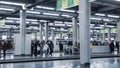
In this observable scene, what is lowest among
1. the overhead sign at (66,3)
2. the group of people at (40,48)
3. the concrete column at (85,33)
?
the group of people at (40,48)

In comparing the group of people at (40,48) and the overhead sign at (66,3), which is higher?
the overhead sign at (66,3)

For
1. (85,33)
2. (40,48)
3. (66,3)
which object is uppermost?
(66,3)

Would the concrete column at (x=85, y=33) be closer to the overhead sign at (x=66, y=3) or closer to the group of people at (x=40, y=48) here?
the overhead sign at (x=66, y=3)

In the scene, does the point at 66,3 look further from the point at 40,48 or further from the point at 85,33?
the point at 40,48

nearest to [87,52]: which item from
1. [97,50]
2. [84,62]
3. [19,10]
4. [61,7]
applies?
[84,62]

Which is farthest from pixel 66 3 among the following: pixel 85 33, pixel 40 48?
pixel 40 48

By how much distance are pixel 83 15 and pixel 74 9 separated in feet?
36.0

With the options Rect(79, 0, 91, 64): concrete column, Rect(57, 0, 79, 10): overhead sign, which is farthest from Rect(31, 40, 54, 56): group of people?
Rect(79, 0, 91, 64): concrete column

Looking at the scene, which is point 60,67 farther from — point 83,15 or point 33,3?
point 33,3

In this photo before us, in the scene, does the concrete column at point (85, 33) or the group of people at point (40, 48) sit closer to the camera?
the concrete column at point (85, 33)

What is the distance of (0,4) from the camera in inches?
841

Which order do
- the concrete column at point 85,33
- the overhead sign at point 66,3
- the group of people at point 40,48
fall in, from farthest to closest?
the group of people at point 40,48 → the overhead sign at point 66,3 → the concrete column at point 85,33

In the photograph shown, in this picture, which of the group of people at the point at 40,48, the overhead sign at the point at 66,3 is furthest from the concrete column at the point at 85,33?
the group of people at the point at 40,48

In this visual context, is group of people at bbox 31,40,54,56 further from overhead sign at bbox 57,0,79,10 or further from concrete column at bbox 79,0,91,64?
concrete column at bbox 79,0,91,64
